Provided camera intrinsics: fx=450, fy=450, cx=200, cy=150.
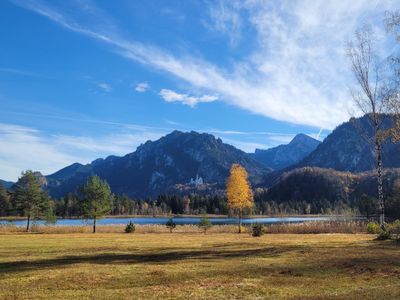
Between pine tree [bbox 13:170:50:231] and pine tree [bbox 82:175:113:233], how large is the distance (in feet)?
37.2

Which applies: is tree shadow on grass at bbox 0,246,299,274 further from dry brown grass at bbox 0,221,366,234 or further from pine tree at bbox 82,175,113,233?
pine tree at bbox 82,175,113,233

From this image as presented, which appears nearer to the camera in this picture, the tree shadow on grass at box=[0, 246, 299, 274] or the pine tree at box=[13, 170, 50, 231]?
the tree shadow on grass at box=[0, 246, 299, 274]

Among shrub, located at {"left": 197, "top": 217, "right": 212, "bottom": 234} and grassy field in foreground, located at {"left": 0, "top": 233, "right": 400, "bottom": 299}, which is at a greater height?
shrub, located at {"left": 197, "top": 217, "right": 212, "bottom": 234}

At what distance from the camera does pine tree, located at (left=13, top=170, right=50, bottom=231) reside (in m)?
79.4

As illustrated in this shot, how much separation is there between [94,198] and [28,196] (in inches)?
553

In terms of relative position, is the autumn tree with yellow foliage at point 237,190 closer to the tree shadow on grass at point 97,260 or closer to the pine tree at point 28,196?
the pine tree at point 28,196

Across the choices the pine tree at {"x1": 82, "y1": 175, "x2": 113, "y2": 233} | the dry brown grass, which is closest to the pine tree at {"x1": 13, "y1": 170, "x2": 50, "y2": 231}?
the dry brown grass

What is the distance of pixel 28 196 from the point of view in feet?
263

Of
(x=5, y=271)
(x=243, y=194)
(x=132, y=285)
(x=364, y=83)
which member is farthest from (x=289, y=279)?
(x=243, y=194)

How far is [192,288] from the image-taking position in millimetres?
15125

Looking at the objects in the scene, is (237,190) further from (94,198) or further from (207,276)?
(207,276)

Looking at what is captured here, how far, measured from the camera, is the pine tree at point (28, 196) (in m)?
79.4

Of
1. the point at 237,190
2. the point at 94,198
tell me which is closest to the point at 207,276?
the point at 237,190

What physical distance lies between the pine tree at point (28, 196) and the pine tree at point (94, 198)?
11.3m
